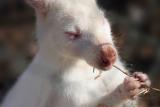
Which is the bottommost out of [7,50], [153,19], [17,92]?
[7,50]

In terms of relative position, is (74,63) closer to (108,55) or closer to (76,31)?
(76,31)

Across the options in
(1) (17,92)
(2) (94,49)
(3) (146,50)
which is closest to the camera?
(2) (94,49)

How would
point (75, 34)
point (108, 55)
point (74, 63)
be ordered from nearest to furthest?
point (108, 55) < point (75, 34) < point (74, 63)

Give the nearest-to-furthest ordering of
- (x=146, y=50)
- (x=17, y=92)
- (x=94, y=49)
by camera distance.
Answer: (x=94, y=49), (x=17, y=92), (x=146, y=50)

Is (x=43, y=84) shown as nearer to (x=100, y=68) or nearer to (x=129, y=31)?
(x=100, y=68)

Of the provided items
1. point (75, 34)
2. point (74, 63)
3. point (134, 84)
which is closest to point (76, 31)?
point (75, 34)

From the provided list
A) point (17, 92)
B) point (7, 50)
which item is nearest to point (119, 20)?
point (7, 50)

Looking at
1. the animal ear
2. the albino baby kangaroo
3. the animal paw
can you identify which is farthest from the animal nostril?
the animal ear

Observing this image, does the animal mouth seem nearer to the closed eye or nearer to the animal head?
the animal head
